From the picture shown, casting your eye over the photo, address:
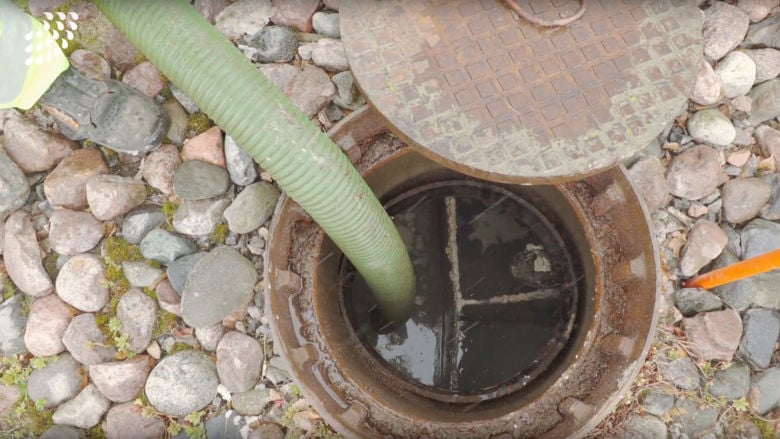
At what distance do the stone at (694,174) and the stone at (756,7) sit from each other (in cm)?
67

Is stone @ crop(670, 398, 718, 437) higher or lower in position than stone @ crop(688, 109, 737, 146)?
lower

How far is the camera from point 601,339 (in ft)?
7.84

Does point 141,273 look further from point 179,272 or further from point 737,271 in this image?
point 737,271

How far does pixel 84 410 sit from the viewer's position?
225cm

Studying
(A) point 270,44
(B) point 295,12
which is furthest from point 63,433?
(B) point 295,12

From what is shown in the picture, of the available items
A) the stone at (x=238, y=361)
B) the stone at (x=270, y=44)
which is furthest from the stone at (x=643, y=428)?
the stone at (x=270, y=44)

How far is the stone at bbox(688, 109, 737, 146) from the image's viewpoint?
2.47 meters

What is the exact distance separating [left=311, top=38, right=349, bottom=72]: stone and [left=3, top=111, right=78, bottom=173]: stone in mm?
1066

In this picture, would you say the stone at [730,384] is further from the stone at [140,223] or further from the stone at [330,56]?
the stone at [140,223]

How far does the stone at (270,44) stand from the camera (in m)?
2.40

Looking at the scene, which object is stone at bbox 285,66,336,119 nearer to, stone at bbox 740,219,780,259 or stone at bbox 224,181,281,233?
stone at bbox 224,181,281,233

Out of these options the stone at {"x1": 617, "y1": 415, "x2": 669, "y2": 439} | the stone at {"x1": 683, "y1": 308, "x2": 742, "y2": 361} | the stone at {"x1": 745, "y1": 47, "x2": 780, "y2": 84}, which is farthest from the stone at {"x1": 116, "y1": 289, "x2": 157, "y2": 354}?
the stone at {"x1": 745, "y1": 47, "x2": 780, "y2": 84}

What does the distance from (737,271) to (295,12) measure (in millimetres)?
2025

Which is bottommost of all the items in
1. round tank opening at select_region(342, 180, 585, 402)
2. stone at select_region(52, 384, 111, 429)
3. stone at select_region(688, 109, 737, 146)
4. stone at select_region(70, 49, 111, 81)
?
round tank opening at select_region(342, 180, 585, 402)
